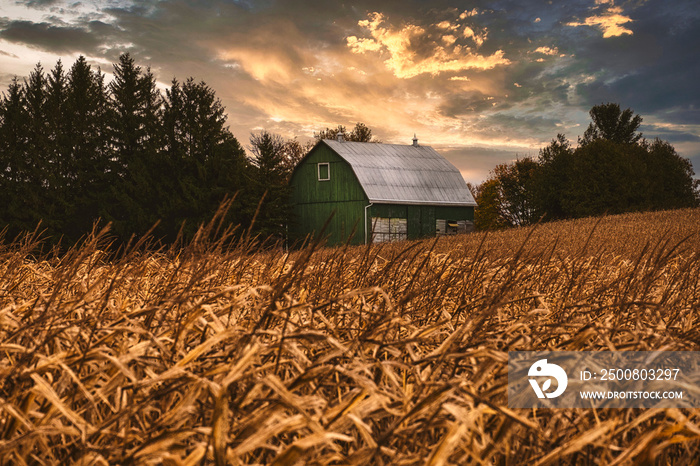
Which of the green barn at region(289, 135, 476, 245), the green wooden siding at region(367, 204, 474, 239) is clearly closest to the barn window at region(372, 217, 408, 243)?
the green barn at region(289, 135, 476, 245)

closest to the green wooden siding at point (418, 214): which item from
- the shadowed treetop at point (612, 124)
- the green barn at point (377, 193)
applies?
the green barn at point (377, 193)

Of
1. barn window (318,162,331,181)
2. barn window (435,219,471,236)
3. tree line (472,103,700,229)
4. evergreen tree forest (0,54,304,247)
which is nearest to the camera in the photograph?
evergreen tree forest (0,54,304,247)

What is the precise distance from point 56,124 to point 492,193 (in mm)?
38080

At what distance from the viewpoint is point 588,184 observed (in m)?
41.0

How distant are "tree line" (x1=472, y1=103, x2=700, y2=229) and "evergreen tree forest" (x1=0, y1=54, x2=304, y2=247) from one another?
64.2 feet

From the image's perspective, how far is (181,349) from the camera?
207 centimetres

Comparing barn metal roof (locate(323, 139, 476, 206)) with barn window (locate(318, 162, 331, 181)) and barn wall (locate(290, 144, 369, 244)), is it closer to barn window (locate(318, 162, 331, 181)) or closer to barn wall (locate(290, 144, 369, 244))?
barn wall (locate(290, 144, 369, 244))

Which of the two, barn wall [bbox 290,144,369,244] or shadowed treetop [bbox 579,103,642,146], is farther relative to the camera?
shadowed treetop [bbox 579,103,642,146]

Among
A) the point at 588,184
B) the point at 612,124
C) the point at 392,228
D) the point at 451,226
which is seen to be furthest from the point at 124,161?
the point at 612,124

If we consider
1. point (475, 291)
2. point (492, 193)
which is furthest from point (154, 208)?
point (492, 193)

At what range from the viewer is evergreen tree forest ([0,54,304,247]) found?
29.5m

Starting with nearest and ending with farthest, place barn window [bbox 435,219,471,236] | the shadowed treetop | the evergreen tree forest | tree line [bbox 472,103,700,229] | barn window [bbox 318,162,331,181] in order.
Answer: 1. the evergreen tree forest
2. barn window [bbox 318,162,331,181]
3. barn window [bbox 435,219,471,236]
4. tree line [bbox 472,103,700,229]
5. the shadowed treetop

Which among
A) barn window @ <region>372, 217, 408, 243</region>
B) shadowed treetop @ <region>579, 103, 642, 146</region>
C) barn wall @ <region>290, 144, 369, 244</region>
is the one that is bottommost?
barn window @ <region>372, 217, 408, 243</region>

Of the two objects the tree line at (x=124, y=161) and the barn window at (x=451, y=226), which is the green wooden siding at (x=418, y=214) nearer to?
the barn window at (x=451, y=226)
